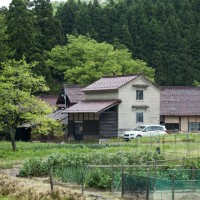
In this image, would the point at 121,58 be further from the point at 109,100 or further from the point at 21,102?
the point at 21,102

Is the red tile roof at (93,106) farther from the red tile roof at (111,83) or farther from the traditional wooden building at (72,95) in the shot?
the traditional wooden building at (72,95)

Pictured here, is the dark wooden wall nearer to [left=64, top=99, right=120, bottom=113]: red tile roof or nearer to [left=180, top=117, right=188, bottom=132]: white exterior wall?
[left=64, top=99, right=120, bottom=113]: red tile roof

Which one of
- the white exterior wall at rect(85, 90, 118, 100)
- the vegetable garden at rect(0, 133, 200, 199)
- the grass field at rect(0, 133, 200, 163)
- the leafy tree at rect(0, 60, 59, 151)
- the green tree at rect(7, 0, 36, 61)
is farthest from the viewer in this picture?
the green tree at rect(7, 0, 36, 61)

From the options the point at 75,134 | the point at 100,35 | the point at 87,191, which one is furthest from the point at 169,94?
the point at 87,191

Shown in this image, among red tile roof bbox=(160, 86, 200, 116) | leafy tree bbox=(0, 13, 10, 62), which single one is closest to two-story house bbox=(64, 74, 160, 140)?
Answer: red tile roof bbox=(160, 86, 200, 116)

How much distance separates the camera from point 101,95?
149ft

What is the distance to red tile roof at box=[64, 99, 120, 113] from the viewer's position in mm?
42688

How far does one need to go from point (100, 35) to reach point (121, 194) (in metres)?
52.5

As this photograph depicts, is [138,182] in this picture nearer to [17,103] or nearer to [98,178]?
[98,178]

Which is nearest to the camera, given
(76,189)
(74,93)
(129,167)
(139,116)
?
(76,189)

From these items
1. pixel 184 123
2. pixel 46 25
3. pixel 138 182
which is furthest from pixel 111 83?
pixel 138 182

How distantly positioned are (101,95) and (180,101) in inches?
359

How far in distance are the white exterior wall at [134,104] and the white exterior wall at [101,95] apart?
70cm

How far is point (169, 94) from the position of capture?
2036 inches
